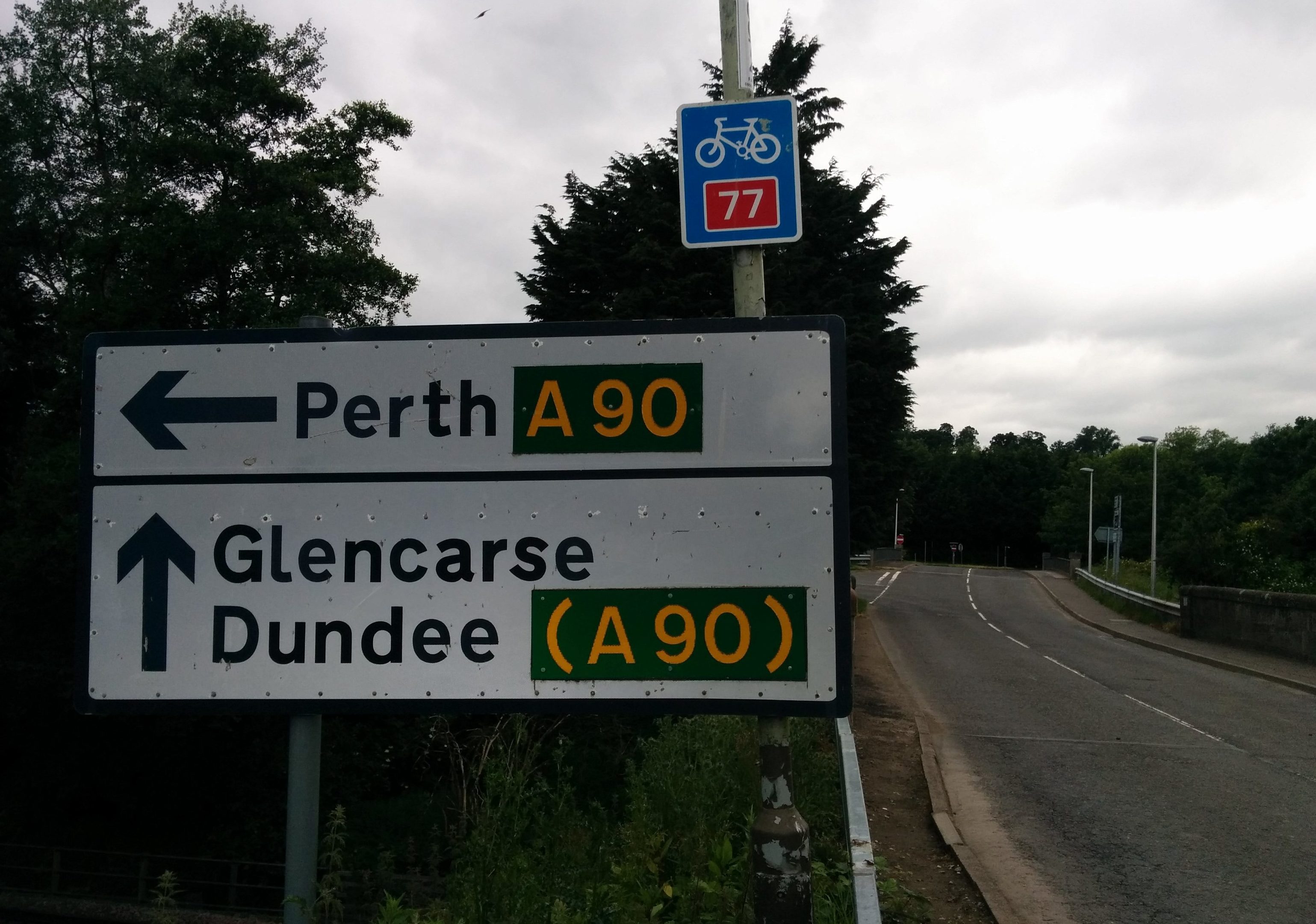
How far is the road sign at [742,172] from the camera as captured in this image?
11.2 feet

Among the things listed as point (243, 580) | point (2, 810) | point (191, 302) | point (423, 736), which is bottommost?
point (2, 810)

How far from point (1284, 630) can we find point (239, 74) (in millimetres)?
27278

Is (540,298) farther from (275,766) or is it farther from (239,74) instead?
(275,766)

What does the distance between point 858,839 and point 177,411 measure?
423 centimetres

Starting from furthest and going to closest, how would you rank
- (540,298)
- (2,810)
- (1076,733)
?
(540,298), (2,810), (1076,733)

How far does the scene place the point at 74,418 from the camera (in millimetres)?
24531

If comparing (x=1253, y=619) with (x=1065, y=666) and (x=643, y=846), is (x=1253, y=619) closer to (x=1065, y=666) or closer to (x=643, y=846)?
(x=1065, y=666)

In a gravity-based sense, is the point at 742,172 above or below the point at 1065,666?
above

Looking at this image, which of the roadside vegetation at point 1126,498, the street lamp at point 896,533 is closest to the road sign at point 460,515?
the roadside vegetation at point 1126,498

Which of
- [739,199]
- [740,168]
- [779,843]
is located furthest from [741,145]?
[779,843]

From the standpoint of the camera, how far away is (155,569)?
3104 millimetres

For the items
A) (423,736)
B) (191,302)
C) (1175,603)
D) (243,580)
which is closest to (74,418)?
(191,302)

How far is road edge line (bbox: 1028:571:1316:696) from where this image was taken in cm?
1791

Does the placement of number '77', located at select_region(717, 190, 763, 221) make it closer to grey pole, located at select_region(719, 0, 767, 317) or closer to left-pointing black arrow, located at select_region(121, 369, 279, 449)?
grey pole, located at select_region(719, 0, 767, 317)
